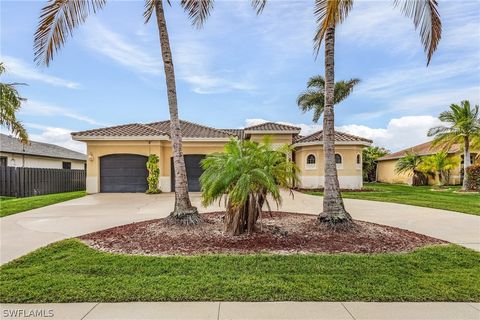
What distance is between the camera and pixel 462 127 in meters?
21.3

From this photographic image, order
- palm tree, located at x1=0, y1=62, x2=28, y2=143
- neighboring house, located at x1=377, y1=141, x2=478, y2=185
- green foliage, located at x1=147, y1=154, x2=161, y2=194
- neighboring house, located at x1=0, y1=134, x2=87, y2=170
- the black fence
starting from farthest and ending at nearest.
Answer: neighboring house, located at x1=377, y1=141, x2=478, y2=185, neighboring house, located at x1=0, y1=134, x2=87, y2=170, the black fence, green foliage, located at x1=147, y1=154, x2=161, y2=194, palm tree, located at x1=0, y1=62, x2=28, y2=143

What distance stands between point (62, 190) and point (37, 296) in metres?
20.3

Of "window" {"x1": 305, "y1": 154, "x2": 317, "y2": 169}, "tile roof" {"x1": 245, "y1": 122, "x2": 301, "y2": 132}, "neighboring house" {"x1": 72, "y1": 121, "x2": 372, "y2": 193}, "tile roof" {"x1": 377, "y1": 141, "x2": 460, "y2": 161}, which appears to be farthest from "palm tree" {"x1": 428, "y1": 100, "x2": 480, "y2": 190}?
"tile roof" {"x1": 245, "y1": 122, "x2": 301, "y2": 132}

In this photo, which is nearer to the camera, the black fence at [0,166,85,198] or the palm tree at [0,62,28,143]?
the palm tree at [0,62,28,143]

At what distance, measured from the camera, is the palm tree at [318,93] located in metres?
26.3

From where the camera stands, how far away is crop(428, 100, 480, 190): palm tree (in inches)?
830

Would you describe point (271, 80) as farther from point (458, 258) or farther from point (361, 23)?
point (458, 258)

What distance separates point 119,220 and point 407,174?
94.6 ft

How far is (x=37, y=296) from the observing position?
3.99 meters

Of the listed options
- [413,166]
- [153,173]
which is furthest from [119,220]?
[413,166]

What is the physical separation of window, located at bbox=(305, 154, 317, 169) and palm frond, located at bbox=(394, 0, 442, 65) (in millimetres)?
13933

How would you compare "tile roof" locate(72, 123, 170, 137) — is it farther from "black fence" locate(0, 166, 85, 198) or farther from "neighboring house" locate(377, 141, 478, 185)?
"neighboring house" locate(377, 141, 478, 185)

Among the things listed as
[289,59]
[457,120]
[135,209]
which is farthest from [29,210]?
[457,120]

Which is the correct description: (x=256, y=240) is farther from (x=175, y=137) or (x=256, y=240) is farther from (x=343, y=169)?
(x=343, y=169)
